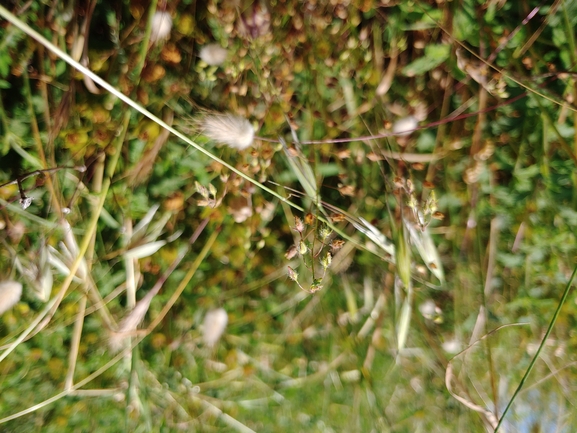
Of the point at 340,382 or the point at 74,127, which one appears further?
the point at 340,382

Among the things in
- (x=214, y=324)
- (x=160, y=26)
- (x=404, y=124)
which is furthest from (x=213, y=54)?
(x=214, y=324)

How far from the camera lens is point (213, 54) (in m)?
0.95

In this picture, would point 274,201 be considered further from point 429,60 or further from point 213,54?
point 429,60

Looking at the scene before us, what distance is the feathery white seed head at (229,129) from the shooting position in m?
0.88

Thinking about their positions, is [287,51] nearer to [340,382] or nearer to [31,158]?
[31,158]

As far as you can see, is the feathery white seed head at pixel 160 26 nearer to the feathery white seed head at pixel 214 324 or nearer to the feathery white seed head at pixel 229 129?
the feathery white seed head at pixel 229 129

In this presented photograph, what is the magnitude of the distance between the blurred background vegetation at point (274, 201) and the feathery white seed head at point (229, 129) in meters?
0.06

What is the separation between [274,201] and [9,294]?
655 mm

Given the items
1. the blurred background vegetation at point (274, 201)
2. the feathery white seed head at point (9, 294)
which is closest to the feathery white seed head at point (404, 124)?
the blurred background vegetation at point (274, 201)

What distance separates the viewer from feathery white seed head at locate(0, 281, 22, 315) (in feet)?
3.03

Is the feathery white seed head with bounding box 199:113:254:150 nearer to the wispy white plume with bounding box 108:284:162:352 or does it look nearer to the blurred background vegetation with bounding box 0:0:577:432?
the blurred background vegetation with bounding box 0:0:577:432

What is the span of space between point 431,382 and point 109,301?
1.02 metres

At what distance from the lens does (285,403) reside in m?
1.31

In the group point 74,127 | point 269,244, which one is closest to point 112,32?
point 74,127
